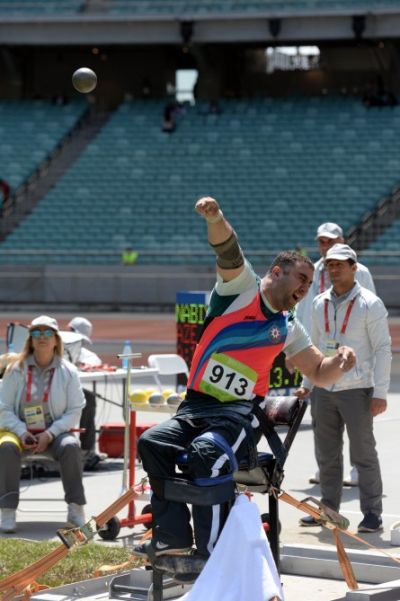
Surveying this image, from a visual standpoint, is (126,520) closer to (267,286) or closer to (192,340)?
(267,286)

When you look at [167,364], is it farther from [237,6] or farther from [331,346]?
[237,6]

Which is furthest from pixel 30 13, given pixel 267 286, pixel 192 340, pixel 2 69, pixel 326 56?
pixel 267 286

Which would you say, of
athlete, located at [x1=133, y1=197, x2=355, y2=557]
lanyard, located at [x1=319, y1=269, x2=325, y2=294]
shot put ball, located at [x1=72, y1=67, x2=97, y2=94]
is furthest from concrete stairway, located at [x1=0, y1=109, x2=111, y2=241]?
athlete, located at [x1=133, y1=197, x2=355, y2=557]

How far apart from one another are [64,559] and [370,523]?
2208mm

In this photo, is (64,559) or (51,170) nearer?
(64,559)

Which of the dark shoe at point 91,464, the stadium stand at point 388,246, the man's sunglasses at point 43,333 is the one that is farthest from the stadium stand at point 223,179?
the man's sunglasses at point 43,333

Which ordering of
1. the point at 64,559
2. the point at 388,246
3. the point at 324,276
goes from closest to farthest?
the point at 64,559, the point at 324,276, the point at 388,246

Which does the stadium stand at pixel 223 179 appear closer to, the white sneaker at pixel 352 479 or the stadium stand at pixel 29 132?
the stadium stand at pixel 29 132

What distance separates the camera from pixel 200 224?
3722 centimetres

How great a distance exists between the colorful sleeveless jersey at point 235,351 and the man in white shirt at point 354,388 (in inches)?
102

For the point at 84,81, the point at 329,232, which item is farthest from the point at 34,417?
the point at 84,81

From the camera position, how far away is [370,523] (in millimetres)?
9117

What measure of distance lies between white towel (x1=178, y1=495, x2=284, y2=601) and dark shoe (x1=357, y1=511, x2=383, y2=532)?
305 centimetres

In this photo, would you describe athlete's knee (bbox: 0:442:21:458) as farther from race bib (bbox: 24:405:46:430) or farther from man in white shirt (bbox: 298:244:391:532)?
man in white shirt (bbox: 298:244:391:532)
